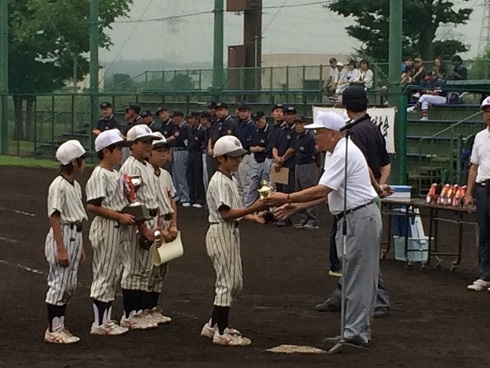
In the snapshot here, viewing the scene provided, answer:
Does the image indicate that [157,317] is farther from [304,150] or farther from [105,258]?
[304,150]

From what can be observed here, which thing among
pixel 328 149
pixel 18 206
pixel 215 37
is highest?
pixel 215 37

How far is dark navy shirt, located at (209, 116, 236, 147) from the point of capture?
24.2 meters

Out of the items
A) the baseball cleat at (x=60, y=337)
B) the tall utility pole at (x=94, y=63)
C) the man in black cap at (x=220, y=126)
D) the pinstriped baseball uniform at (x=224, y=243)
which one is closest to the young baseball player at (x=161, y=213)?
the pinstriped baseball uniform at (x=224, y=243)

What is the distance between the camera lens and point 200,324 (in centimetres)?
1121

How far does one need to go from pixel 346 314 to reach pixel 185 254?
733 cm

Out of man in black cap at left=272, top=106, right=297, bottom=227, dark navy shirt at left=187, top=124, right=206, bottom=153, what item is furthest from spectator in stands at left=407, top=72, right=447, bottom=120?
man in black cap at left=272, top=106, right=297, bottom=227

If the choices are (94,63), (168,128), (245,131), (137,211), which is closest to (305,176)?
(245,131)

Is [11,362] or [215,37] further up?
[215,37]

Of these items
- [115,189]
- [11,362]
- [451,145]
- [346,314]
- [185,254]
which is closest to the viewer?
[11,362]

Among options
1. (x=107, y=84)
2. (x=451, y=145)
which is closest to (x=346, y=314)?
(x=451, y=145)

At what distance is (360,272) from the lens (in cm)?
981

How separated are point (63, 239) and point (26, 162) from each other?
33.0 meters

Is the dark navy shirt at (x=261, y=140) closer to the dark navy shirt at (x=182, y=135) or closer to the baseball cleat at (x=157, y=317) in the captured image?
the dark navy shirt at (x=182, y=135)

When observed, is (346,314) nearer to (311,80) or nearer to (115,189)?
(115,189)
